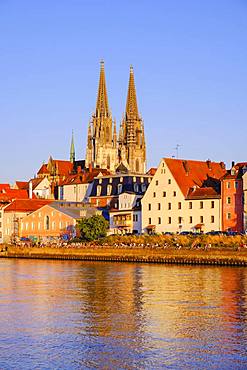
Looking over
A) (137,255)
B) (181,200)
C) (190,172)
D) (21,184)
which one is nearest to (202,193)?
(181,200)

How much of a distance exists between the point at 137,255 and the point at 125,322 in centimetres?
3981

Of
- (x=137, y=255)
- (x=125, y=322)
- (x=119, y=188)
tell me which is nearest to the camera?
(x=125, y=322)

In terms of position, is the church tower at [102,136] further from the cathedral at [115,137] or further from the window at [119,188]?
the window at [119,188]

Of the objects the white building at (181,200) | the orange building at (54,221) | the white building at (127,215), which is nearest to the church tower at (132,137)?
the orange building at (54,221)

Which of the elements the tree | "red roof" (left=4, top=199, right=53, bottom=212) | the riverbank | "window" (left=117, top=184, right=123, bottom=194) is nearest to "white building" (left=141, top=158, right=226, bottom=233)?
the tree

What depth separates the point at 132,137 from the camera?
165875mm

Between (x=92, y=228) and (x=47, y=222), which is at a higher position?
(x=47, y=222)

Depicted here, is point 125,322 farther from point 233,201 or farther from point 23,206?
point 23,206

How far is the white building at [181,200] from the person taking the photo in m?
79.7

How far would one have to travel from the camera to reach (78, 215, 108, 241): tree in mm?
84562

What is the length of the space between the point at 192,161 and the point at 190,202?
830cm

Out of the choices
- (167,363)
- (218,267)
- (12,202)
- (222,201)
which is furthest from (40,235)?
(167,363)

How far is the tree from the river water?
96.7 feet

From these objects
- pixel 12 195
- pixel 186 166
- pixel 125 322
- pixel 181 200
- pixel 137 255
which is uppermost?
pixel 186 166
